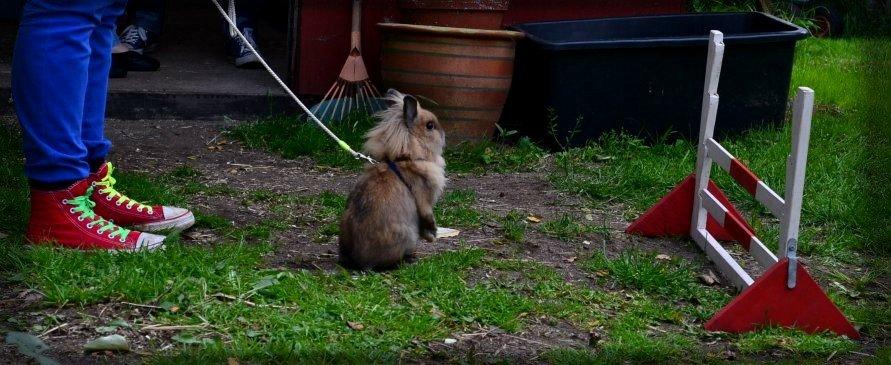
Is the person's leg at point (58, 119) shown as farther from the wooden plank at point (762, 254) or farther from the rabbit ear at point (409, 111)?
the wooden plank at point (762, 254)

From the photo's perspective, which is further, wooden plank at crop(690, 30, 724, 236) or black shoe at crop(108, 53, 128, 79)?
black shoe at crop(108, 53, 128, 79)

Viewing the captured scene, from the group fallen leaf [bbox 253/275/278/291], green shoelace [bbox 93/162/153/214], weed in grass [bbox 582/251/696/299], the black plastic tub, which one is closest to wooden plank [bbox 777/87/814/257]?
weed in grass [bbox 582/251/696/299]

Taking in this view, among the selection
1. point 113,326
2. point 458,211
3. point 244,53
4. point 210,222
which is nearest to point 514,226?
point 458,211

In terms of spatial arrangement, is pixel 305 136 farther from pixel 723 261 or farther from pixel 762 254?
pixel 762 254

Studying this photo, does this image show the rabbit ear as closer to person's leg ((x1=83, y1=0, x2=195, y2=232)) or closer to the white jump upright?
person's leg ((x1=83, y1=0, x2=195, y2=232))

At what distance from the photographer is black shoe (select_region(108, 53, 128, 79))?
6160mm

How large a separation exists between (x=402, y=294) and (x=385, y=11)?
334 cm

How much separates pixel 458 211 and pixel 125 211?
4.60 ft

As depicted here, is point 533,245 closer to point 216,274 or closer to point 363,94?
point 216,274

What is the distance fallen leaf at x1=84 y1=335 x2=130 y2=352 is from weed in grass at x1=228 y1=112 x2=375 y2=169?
101 inches

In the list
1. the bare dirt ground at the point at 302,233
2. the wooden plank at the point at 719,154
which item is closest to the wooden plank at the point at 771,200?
the wooden plank at the point at 719,154

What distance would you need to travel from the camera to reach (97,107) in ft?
11.9

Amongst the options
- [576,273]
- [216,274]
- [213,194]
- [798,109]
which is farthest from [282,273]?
[798,109]

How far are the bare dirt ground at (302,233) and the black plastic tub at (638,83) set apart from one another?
61 centimetres
